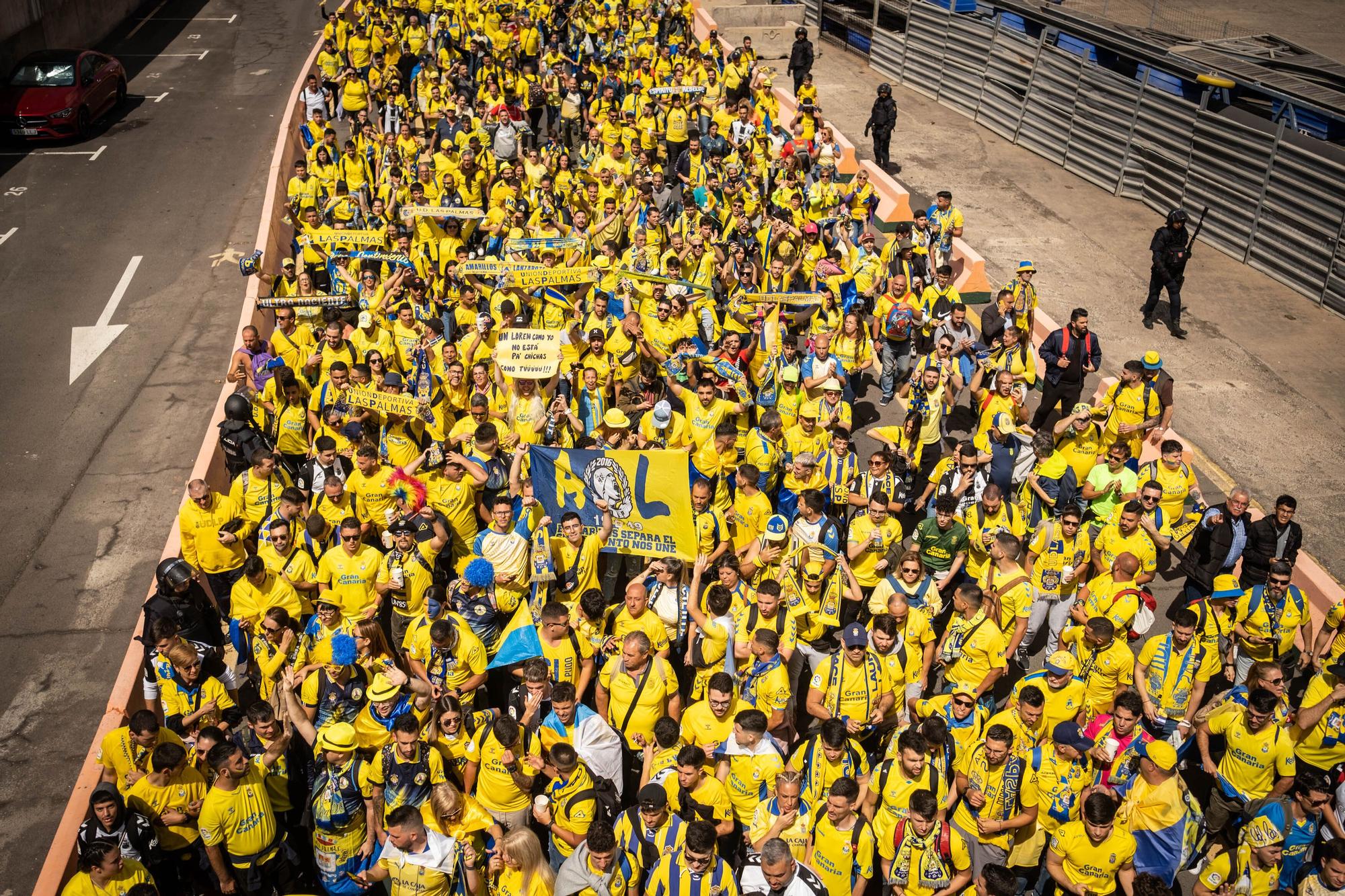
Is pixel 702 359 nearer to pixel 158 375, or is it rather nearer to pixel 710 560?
pixel 710 560

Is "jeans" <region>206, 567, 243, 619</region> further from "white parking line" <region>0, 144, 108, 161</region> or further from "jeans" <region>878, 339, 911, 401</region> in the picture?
"white parking line" <region>0, 144, 108, 161</region>

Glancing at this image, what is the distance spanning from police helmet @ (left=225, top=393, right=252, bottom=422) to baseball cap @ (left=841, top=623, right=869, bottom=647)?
21.8 feet

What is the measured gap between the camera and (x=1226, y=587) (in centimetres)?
915

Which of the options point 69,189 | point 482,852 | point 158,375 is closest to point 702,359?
point 482,852

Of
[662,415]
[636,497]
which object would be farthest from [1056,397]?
[636,497]

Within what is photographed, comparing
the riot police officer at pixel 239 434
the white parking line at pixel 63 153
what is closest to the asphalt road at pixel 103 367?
the white parking line at pixel 63 153

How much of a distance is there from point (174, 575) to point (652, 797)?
4.92 meters

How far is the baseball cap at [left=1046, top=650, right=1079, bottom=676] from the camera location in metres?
7.68

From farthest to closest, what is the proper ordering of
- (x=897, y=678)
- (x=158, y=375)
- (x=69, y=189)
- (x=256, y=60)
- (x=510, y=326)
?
(x=256, y=60), (x=69, y=189), (x=158, y=375), (x=510, y=326), (x=897, y=678)

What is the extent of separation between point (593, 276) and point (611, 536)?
14.0 feet

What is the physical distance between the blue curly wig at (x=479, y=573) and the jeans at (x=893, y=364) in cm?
687

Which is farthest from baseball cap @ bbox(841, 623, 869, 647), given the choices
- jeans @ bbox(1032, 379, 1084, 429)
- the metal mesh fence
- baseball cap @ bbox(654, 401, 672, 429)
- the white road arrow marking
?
the metal mesh fence

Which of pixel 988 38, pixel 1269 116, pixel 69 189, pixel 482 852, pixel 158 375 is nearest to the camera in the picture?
pixel 482 852

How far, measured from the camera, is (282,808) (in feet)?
24.3
